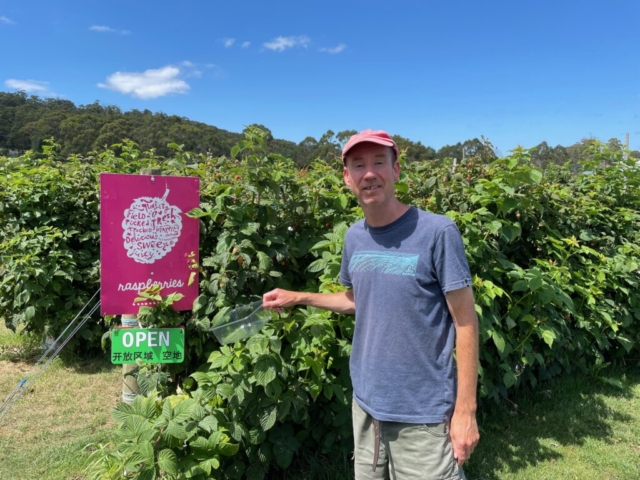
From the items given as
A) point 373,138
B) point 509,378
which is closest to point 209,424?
point 373,138

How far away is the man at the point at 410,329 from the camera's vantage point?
4.90 feet

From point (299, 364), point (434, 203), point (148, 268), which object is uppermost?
point (434, 203)

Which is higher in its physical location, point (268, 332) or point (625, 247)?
point (625, 247)

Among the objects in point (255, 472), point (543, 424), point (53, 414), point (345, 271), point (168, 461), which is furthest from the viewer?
point (53, 414)

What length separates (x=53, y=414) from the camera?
3689 millimetres

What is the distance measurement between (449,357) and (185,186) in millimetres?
1753

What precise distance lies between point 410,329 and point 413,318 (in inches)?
1.6

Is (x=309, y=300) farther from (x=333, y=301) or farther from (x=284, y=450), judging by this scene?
(x=284, y=450)

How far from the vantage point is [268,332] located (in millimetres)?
2172

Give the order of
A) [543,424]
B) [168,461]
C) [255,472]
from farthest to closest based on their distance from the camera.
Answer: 1. [543,424]
2. [255,472]
3. [168,461]

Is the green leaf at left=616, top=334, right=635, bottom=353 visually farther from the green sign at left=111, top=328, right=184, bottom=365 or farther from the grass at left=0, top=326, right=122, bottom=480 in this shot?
the grass at left=0, top=326, right=122, bottom=480

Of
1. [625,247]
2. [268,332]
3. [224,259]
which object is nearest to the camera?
[268,332]

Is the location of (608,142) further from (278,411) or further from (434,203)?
(278,411)

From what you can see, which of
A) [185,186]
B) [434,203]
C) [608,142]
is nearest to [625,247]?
[608,142]
